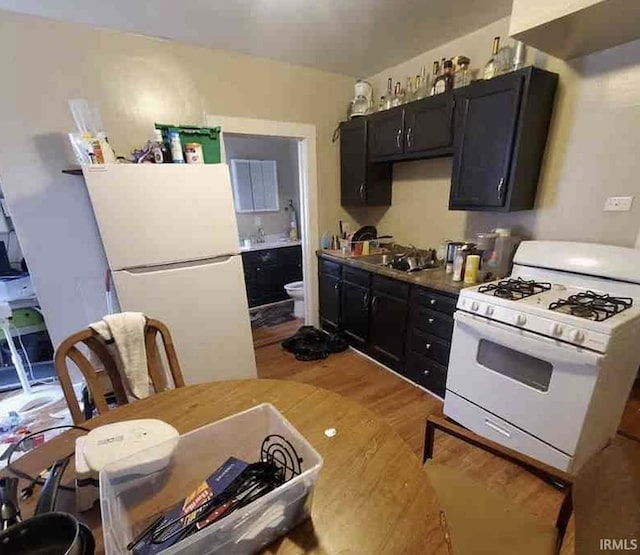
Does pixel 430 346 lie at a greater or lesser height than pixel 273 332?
greater

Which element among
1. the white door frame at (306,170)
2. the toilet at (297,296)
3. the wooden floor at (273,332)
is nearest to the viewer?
the white door frame at (306,170)

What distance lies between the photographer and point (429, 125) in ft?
7.25

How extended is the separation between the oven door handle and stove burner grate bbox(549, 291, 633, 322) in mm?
154

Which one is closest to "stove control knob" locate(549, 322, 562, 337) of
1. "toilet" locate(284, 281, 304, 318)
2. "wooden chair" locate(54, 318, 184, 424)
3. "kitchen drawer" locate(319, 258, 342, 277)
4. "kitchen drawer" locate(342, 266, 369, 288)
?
"kitchen drawer" locate(342, 266, 369, 288)

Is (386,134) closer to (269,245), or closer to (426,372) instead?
(426,372)

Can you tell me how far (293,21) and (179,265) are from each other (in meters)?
1.70

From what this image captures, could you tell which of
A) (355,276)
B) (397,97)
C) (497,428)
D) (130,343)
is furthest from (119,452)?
(397,97)

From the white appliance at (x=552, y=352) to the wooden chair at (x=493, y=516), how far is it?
2.11 ft

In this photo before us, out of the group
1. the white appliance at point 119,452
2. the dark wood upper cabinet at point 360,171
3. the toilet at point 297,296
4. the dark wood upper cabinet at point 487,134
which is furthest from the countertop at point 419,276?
the white appliance at point 119,452

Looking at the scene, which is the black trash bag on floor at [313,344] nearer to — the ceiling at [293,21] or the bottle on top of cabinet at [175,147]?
the bottle on top of cabinet at [175,147]

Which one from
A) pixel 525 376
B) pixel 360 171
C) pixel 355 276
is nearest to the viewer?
pixel 525 376

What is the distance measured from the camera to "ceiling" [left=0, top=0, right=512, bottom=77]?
67.9 inches

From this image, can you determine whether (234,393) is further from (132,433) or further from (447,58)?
(447,58)

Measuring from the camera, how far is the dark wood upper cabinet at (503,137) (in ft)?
5.70
